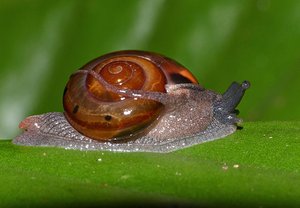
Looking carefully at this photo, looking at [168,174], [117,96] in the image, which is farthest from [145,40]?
[168,174]

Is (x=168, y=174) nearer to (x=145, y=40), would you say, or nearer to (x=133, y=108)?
(x=133, y=108)

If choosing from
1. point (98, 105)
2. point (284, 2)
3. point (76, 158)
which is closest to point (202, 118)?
point (98, 105)

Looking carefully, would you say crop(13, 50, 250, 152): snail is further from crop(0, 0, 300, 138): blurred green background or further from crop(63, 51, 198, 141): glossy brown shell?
crop(0, 0, 300, 138): blurred green background

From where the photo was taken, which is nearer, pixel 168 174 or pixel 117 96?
pixel 168 174

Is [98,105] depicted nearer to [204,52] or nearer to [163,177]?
[163,177]

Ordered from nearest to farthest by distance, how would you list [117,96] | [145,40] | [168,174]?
[168,174] → [117,96] → [145,40]
